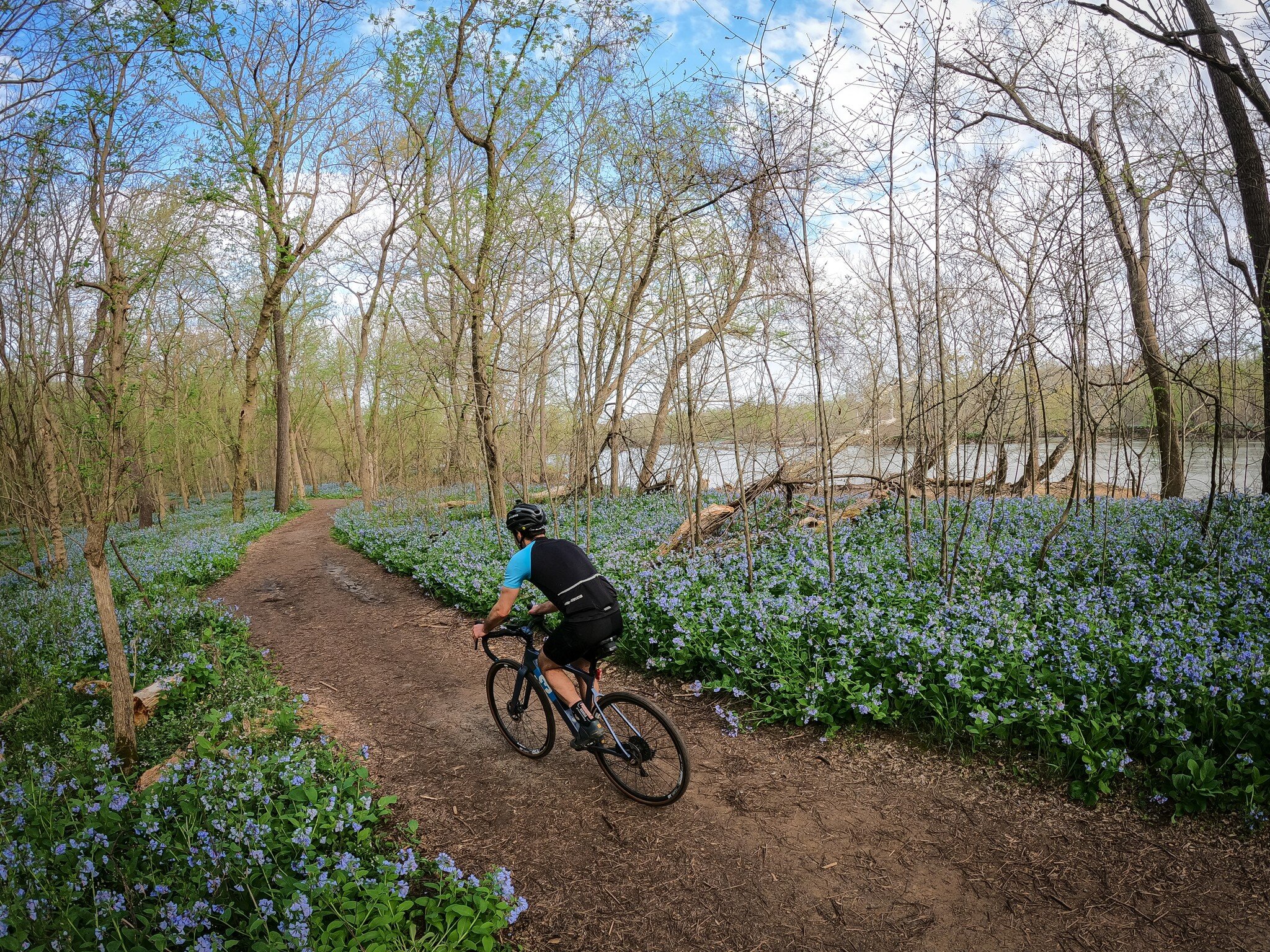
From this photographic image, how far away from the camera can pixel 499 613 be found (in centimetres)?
370

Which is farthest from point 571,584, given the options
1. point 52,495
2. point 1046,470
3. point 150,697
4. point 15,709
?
point 1046,470

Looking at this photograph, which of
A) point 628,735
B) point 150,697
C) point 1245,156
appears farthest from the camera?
point 1245,156

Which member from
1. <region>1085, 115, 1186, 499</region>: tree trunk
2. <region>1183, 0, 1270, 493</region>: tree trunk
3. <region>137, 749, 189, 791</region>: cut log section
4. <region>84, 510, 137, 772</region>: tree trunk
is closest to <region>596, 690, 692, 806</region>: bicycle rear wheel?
<region>137, 749, 189, 791</region>: cut log section

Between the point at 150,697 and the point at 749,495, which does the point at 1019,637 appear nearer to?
the point at 749,495

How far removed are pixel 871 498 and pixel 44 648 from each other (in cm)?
1072

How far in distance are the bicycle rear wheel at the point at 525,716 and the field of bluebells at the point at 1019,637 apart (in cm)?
133

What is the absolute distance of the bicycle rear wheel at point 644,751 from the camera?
3516 mm

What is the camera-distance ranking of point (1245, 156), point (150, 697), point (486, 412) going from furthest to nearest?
point (486, 412), point (1245, 156), point (150, 697)

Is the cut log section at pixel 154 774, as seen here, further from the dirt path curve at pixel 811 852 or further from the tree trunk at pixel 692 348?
the tree trunk at pixel 692 348

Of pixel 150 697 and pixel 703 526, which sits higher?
pixel 703 526

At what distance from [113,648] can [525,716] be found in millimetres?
2766

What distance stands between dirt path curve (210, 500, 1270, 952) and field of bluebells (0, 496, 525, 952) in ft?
1.39

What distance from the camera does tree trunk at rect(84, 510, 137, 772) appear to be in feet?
12.8

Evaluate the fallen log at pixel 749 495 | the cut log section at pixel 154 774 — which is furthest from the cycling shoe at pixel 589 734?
the fallen log at pixel 749 495
